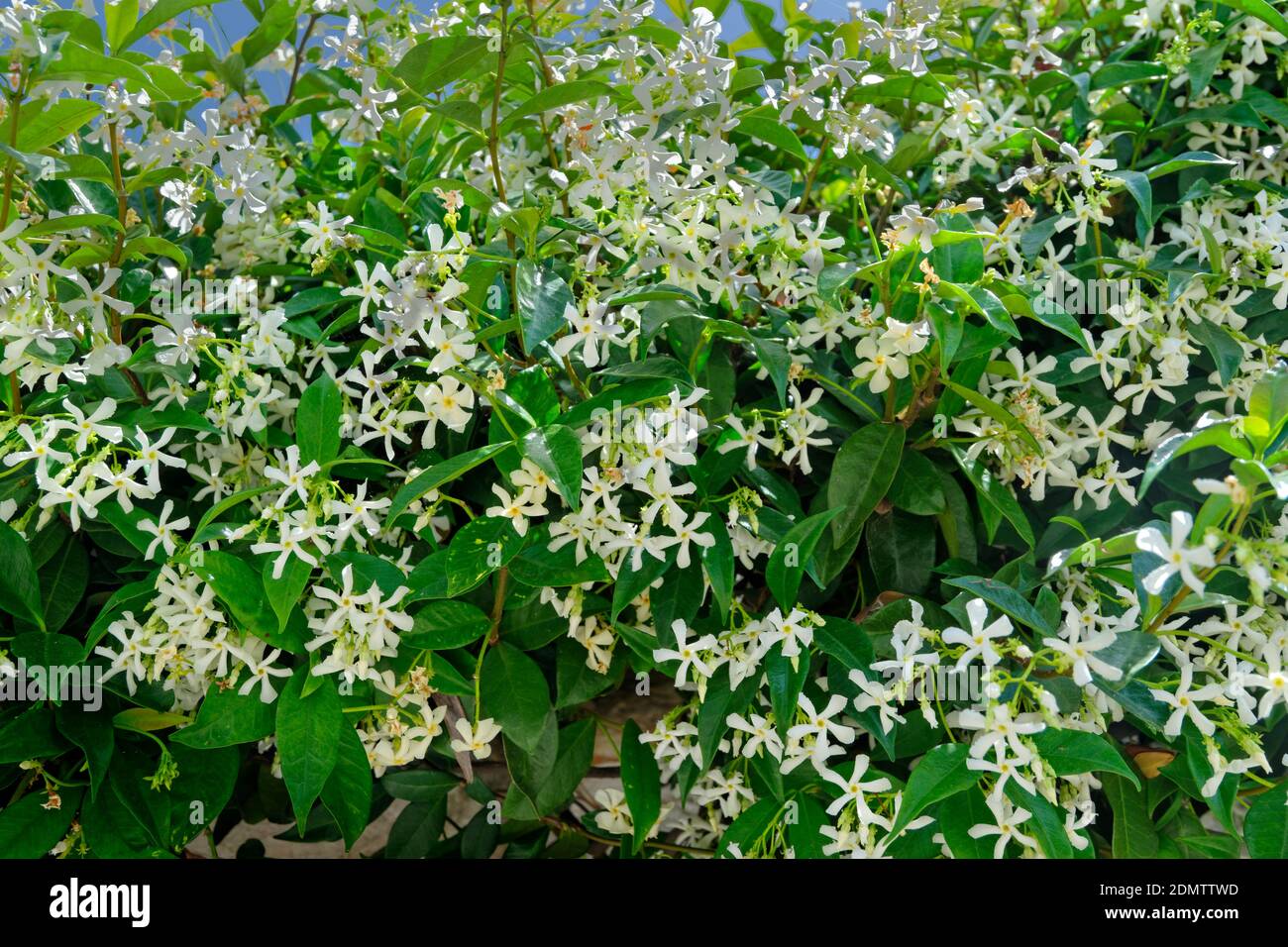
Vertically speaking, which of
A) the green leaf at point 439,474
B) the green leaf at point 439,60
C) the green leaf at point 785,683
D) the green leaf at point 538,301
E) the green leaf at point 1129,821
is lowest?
the green leaf at point 1129,821

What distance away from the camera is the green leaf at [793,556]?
35.1 inches

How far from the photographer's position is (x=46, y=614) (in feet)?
3.32

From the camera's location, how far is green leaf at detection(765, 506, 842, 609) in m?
0.89

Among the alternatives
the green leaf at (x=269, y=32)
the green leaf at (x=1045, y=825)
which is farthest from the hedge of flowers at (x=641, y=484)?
the green leaf at (x=269, y=32)

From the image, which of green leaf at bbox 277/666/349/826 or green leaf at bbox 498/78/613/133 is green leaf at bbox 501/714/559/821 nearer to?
green leaf at bbox 277/666/349/826

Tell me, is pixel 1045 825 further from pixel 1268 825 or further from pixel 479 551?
pixel 479 551

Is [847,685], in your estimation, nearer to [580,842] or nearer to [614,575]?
[614,575]

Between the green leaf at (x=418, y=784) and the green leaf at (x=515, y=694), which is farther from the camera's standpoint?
the green leaf at (x=418, y=784)

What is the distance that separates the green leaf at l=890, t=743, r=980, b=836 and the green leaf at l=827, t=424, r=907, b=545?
0.20 m

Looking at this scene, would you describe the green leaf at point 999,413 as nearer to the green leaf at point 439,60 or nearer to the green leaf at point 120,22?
the green leaf at point 439,60

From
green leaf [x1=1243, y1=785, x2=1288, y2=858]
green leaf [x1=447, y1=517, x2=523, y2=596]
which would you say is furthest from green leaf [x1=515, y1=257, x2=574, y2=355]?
green leaf [x1=1243, y1=785, x2=1288, y2=858]

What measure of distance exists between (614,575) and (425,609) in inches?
6.8

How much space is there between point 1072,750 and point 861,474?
0.28 meters
